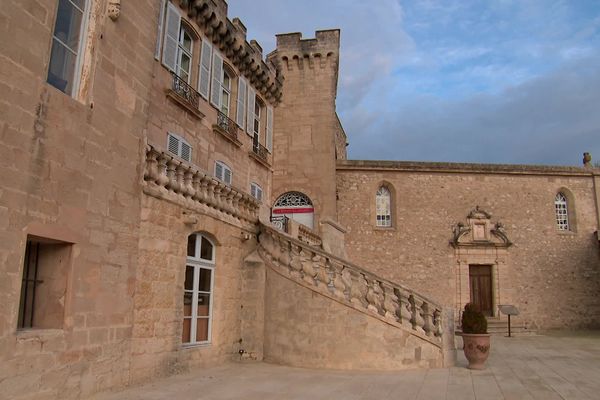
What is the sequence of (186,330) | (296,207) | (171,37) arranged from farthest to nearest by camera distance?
(296,207) < (171,37) < (186,330)

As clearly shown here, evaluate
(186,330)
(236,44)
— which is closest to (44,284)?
(186,330)

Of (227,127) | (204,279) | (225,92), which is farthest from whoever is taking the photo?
(225,92)

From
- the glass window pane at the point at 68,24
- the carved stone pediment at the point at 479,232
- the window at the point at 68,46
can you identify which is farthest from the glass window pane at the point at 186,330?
the carved stone pediment at the point at 479,232

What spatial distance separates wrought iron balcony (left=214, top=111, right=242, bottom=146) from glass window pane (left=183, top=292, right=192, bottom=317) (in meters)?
6.24

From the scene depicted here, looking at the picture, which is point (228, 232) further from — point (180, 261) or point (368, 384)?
point (368, 384)

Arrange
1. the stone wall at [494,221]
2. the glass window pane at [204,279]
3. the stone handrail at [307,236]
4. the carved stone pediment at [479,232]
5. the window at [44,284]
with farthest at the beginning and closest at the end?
1. the carved stone pediment at [479,232]
2. the stone wall at [494,221]
3. the stone handrail at [307,236]
4. the glass window pane at [204,279]
5. the window at [44,284]

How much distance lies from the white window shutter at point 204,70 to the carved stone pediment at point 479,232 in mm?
11971

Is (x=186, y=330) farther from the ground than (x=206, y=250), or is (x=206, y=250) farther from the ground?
(x=206, y=250)

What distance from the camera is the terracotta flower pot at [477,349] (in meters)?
8.40

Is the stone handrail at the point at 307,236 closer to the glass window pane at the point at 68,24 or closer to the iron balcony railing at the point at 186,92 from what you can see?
the iron balcony railing at the point at 186,92

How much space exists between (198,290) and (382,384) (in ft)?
11.0

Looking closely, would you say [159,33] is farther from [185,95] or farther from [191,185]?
[191,185]

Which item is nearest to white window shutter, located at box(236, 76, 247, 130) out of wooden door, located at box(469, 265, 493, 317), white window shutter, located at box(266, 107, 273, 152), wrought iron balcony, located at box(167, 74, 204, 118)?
white window shutter, located at box(266, 107, 273, 152)

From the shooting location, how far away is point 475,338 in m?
8.45
